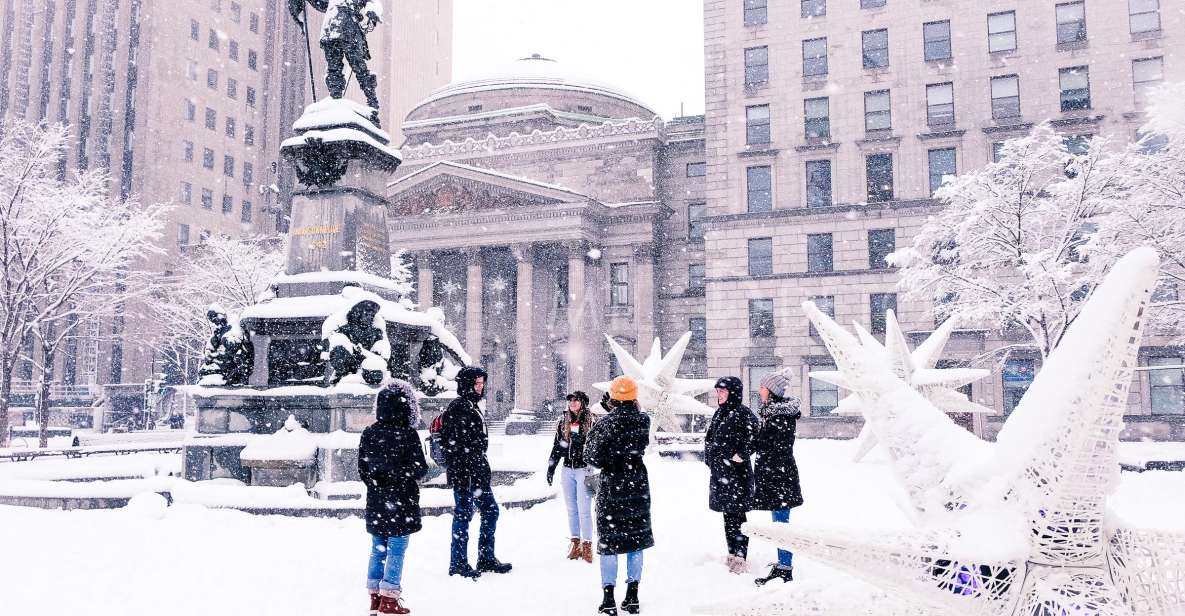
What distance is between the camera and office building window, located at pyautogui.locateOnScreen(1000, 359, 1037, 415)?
3772 cm

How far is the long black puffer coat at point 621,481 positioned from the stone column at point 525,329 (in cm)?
4102

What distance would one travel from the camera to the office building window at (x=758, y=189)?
4269 cm

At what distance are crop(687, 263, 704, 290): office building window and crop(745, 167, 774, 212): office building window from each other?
8.54 metres

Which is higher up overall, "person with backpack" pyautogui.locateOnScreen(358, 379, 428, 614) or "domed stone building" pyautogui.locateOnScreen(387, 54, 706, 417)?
"domed stone building" pyautogui.locateOnScreen(387, 54, 706, 417)

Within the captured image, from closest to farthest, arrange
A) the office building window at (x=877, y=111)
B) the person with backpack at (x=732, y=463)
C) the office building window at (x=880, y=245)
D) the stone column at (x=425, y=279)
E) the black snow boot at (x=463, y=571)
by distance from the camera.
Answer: the black snow boot at (x=463, y=571) < the person with backpack at (x=732, y=463) < the office building window at (x=880, y=245) < the office building window at (x=877, y=111) < the stone column at (x=425, y=279)

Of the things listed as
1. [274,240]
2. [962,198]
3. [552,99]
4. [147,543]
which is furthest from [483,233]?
[147,543]

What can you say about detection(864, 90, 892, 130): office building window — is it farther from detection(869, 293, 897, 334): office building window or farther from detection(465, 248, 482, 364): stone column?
detection(465, 248, 482, 364): stone column

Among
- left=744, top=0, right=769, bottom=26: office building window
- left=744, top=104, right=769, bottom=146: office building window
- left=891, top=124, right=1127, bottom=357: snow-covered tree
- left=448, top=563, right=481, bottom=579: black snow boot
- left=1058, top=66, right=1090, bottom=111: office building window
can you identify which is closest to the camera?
left=448, top=563, right=481, bottom=579: black snow boot

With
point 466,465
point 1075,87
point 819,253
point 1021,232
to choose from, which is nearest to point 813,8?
point 819,253

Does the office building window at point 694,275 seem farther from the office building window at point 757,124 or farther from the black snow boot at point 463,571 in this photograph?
the black snow boot at point 463,571

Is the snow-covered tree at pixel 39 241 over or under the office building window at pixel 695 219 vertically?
under

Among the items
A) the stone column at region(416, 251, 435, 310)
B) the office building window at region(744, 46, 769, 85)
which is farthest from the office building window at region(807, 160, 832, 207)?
the stone column at region(416, 251, 435, 310)

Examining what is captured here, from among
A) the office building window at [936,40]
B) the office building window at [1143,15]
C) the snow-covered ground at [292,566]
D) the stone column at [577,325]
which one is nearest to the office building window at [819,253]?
the office building window at [936,40]

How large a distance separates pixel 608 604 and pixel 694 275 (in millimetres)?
45477
